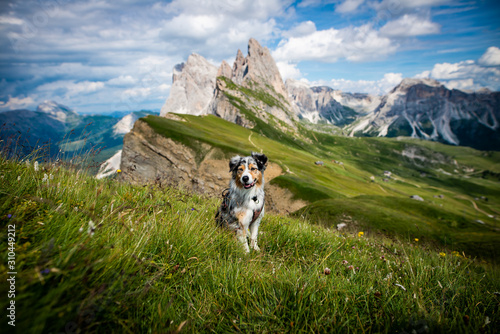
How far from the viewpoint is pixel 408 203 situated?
58531 mm

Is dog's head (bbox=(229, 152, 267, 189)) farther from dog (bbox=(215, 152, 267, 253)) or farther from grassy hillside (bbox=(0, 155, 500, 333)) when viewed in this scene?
grassy hillside (bbox=(0, 155, 500, 333))

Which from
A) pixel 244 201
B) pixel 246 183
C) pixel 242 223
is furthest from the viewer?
pixel 244 201

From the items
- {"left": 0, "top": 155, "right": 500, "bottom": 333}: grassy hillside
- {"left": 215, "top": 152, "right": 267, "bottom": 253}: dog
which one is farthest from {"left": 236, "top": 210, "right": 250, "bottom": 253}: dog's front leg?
{"left": 0, "top": 155, "right": 500, "bottom": 333}: grassy hillside

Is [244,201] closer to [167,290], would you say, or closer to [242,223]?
[242,223]

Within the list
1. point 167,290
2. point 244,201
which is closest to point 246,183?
point 244,201

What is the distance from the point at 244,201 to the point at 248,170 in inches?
38.4

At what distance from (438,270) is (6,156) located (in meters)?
9.85

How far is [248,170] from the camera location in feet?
23.4

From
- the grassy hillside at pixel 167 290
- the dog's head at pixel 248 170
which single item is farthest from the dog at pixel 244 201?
the grassy hillside at pixel 167 290

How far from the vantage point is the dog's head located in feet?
22.5

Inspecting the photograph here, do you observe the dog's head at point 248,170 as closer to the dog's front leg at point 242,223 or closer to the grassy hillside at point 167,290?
the dog's front leg at point 242,223

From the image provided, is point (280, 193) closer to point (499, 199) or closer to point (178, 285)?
point (178, 285)

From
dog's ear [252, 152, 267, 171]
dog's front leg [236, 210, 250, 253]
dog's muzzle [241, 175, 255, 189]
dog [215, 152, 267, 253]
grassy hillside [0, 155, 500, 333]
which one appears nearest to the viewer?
grassy hillside [0, 155, 500, 333]

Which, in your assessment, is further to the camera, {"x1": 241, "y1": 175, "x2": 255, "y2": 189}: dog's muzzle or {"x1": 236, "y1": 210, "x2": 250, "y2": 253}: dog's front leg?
{"x1": 241, "y1": 175, "x2": 255, "y2": 189}: dog's muzzle
